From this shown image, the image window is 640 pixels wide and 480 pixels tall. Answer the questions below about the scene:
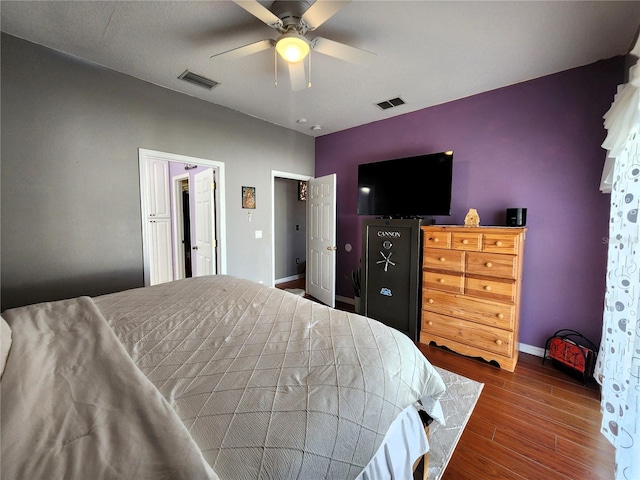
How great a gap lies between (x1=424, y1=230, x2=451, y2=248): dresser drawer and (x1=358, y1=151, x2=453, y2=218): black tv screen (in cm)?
28

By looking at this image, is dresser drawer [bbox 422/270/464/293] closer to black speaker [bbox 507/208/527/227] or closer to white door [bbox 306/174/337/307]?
black speaker [bbox 507/208/527/227]

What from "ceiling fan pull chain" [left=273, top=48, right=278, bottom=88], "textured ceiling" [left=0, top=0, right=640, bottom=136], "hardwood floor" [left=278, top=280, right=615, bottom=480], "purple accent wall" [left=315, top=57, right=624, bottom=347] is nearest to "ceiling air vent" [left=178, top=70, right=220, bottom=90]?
"textured ceiling" [left=0, top=0, right=640, bottom=136]

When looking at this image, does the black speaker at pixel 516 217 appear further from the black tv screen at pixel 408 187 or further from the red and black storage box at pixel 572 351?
the red and black storage box at pixel 572 351

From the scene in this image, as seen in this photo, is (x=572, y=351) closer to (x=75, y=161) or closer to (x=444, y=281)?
(x=444, y=281)

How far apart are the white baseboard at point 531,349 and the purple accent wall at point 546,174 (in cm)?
4

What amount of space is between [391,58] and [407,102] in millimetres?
953

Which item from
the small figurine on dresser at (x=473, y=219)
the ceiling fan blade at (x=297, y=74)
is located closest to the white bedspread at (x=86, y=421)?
the ceiling fan blade at (x=297, y=74)

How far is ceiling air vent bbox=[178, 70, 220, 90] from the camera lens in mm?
2482

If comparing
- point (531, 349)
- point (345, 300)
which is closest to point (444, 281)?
point (531, 349)

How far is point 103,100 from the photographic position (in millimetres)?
2379

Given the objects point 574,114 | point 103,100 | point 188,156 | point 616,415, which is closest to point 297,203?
point 188,156

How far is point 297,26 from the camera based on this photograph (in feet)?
5.32

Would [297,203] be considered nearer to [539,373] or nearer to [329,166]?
[329,166]

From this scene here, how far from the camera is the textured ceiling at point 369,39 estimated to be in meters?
1.67
